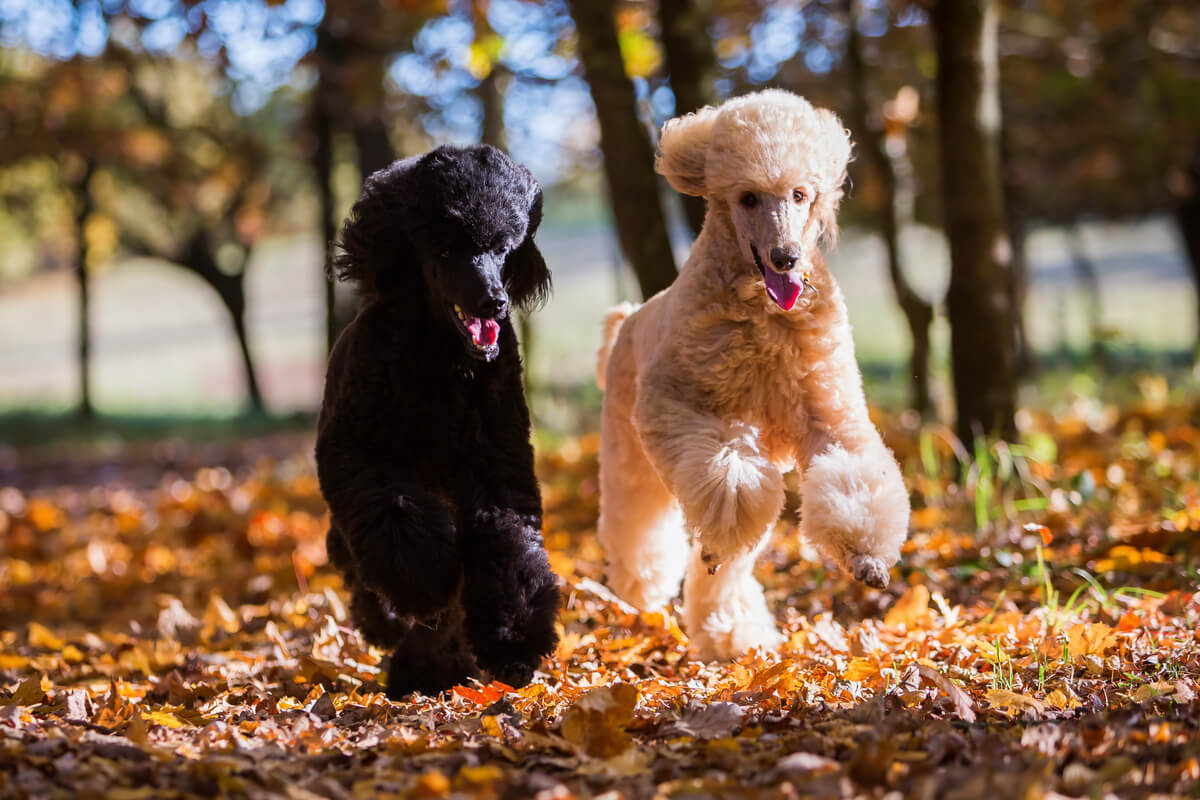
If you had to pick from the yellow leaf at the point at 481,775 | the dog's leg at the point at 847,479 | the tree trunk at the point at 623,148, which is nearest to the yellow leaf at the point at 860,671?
the dog's leg at the point at 847,479

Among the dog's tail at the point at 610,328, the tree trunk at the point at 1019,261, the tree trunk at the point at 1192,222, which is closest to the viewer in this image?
the dog's tail at the point at 610,328

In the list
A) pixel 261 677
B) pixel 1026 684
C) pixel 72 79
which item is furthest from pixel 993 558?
pixel 72 79

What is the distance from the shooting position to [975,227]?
6.02 m

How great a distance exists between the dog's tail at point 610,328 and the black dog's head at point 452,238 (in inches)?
36.7

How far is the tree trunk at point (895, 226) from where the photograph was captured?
742 centimetres

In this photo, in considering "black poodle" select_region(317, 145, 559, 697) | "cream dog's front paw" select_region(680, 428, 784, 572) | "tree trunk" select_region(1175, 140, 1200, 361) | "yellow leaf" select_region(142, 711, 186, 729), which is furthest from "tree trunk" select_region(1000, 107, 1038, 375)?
"yellow leaf" select_region(142, 711, 186, 729)

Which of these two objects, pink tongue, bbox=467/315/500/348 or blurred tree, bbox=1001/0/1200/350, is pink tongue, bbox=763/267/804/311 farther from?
blurred tree, bbox=1001/0/1200/350

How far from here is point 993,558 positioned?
480cm

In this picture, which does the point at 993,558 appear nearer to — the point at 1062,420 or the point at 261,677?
the point at 261,677

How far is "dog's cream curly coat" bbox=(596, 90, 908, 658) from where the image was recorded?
3182 mm

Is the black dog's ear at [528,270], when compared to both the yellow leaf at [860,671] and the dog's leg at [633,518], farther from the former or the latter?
the yellow leaf at [860,671]

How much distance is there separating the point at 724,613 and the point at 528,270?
1.46 metres

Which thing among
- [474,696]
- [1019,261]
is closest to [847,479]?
[474,696]

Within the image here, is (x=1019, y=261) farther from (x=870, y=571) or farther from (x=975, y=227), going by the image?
(x=870, y=571)
